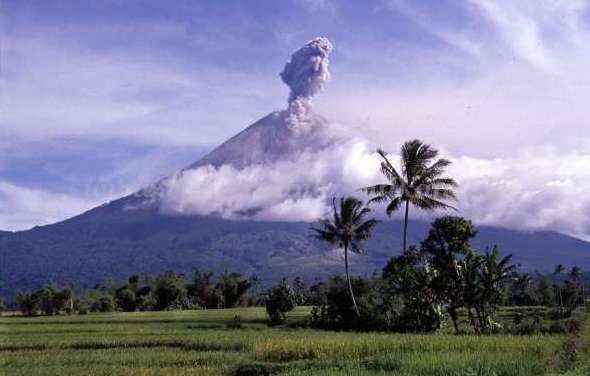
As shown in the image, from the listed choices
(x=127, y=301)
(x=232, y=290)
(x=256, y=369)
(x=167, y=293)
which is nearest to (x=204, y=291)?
(x=232, y=290)

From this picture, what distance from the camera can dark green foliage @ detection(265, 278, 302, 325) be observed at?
4681 cm

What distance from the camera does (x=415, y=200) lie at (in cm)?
4431

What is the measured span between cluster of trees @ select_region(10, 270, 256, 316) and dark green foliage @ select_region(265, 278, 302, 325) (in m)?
45.4

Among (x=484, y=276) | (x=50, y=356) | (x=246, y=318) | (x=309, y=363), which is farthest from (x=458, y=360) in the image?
(x=246, y=318)

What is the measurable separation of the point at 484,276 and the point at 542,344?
44.2 feet

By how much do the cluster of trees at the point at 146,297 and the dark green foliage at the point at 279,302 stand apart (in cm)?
4536

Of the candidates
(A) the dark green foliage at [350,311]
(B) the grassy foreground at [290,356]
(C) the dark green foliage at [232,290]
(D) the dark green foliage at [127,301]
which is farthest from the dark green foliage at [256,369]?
(D) the dark green foliage at [127,301]

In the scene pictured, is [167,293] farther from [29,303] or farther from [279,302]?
[279,302]

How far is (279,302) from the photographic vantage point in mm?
47094

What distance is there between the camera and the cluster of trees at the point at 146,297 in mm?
89938

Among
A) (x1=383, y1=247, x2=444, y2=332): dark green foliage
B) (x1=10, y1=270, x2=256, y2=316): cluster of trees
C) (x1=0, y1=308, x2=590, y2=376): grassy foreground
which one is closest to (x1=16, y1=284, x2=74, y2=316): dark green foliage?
(x1=10, y1=270, x2=256, y2=316): cluster of trees

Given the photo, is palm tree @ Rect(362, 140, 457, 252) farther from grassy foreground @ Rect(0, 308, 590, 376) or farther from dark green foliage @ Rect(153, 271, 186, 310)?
dark green foliage @ Rect(153, 271, 186, 310)

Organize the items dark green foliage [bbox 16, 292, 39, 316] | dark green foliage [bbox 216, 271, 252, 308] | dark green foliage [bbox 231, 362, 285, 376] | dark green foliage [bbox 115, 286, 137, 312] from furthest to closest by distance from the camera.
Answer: dark green foliage [bbox 216, 271, 252, 308]
dark green foliage [bbox 115, 286, 137, 312]
dark green foliage [bbox 16, 292, 39, 316]
dark green foliage [bbox 231, 362, 285, 376]

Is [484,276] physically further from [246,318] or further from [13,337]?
[13,337]
